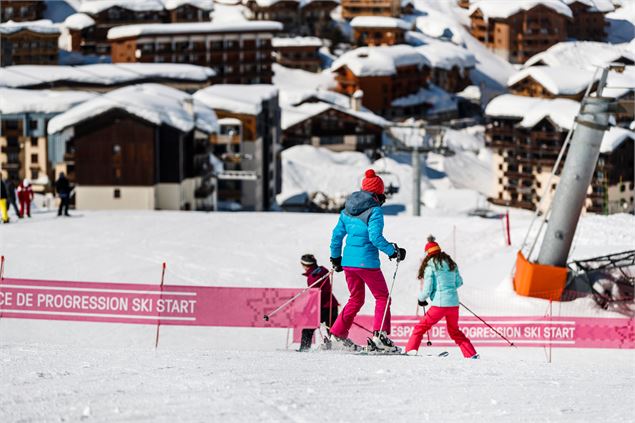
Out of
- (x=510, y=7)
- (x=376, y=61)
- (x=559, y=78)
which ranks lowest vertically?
(x=559, y=78)

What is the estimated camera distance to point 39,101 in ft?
205

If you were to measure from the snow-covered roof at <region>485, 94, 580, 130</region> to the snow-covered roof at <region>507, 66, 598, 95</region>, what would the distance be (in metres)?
0.90

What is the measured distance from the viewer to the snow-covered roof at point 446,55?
112750mm

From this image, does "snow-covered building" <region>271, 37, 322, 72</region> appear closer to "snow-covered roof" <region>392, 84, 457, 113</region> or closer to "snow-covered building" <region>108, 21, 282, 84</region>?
"snow-covered roof" <region>392, 84, 457, 113</region>

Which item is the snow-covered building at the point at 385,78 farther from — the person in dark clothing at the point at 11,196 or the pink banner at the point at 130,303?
the pink banner at the point at 130,303

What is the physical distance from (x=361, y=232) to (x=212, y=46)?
8123 cm

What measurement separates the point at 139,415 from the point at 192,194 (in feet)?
142

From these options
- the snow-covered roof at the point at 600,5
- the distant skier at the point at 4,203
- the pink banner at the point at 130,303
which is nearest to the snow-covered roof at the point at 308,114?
the snow-covered roof at the point at 600,5

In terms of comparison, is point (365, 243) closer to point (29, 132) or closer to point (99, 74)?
point (29, 132)

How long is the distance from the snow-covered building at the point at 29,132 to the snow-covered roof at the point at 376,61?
4225cm

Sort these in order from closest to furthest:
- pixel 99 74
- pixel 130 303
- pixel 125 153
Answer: pixel 130 303, pixel 125 153, pixel 99 74

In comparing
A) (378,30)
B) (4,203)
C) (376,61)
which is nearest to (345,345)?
(4,203)

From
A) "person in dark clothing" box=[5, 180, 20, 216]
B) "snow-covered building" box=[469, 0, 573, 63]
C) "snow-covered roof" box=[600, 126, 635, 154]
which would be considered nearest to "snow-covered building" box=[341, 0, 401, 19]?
"snow-covered building" box=[469, 0, 573, 63]

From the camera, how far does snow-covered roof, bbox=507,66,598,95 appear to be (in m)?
72.9
